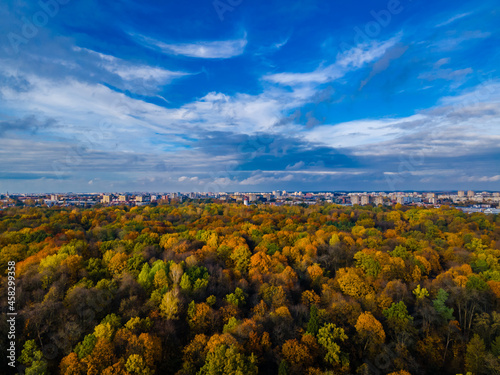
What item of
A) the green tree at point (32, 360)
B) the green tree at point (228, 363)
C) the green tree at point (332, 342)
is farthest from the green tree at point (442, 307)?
the green tree at point (32, 360)

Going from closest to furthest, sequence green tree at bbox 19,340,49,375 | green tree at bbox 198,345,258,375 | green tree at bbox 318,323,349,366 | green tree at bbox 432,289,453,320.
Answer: green tree at bbox 19,340,49,375 → green tree at bbox 198,345,258,375 → green tree at bbox 318,323,349,366 → green tree at bbox 432,289,453,320

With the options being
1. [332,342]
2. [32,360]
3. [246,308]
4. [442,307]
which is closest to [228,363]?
[332,342]

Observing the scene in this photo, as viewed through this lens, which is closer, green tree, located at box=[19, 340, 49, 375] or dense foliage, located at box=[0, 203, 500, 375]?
green tree, located at box=[19, 340, 49, 375]

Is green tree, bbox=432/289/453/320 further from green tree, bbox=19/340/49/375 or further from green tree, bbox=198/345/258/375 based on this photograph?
green tree, bbox=19/340/49/375

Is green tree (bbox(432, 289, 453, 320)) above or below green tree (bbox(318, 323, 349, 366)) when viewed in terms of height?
above

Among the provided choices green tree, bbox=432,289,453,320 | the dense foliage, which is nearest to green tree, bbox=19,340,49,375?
the dense foliage

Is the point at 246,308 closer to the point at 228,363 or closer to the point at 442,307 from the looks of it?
the point at 228,363

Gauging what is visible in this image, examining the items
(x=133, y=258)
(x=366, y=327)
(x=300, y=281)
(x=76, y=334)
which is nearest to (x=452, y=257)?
(x=300, y=281)

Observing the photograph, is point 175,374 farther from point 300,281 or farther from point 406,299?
point 406,299

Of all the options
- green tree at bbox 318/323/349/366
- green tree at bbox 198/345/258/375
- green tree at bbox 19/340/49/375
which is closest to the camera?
green tree at bbox 19/340/49/375
